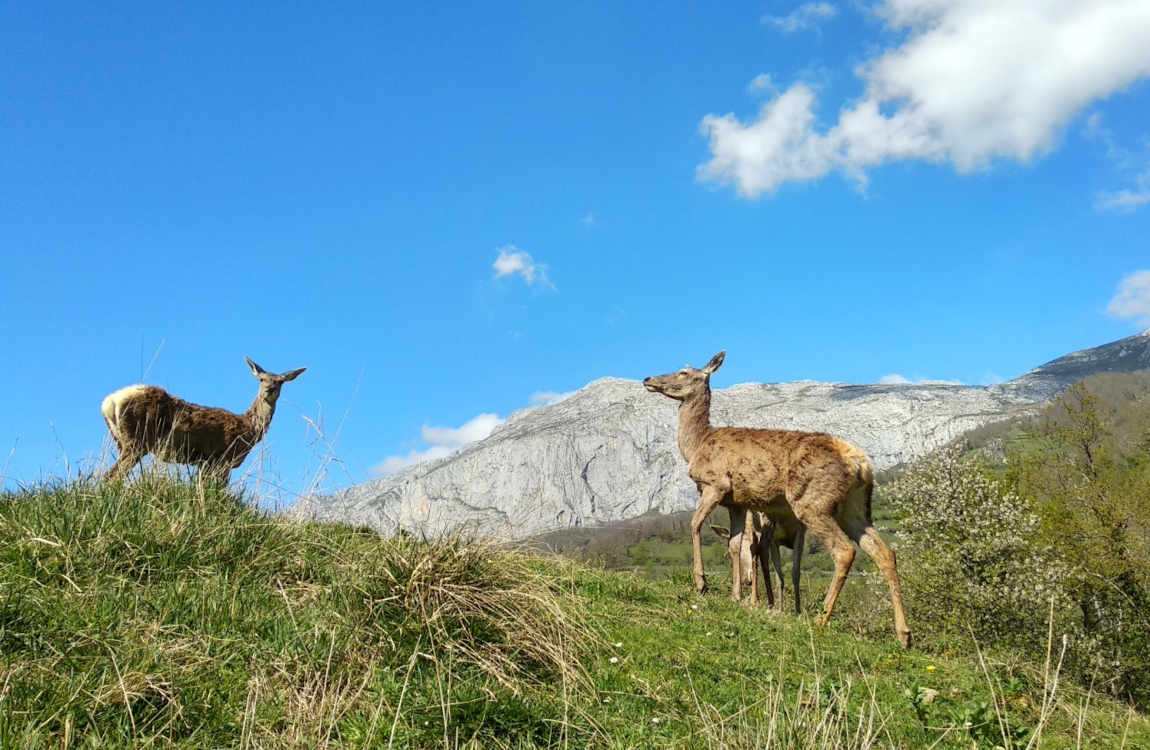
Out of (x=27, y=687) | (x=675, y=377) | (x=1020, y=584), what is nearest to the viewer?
(x=27, y=687)

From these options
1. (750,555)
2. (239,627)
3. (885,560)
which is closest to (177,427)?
(239,627)

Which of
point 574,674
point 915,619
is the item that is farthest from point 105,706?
point 915,619

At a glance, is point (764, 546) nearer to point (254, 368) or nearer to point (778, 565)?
point (778, 565)

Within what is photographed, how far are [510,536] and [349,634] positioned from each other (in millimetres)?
2258

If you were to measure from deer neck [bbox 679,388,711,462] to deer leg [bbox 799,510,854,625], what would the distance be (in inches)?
132

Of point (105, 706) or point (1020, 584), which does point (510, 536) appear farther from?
point (1020, 584)

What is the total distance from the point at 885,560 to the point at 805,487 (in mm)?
1441

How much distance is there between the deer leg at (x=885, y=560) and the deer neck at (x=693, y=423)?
11.7 ft

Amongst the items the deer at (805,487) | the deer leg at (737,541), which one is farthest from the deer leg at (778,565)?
the deer at (805,487)

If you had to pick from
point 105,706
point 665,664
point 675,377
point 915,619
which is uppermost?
point 675,377

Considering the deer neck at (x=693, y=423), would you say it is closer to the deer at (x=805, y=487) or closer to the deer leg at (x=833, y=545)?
the deer at (x=805, y=487)

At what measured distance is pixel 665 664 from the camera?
7.10 m

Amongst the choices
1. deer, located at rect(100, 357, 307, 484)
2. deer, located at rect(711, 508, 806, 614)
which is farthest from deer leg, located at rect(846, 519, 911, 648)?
deer, located at rect(100, 357, 307, 484)

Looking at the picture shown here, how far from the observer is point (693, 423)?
15656mm
